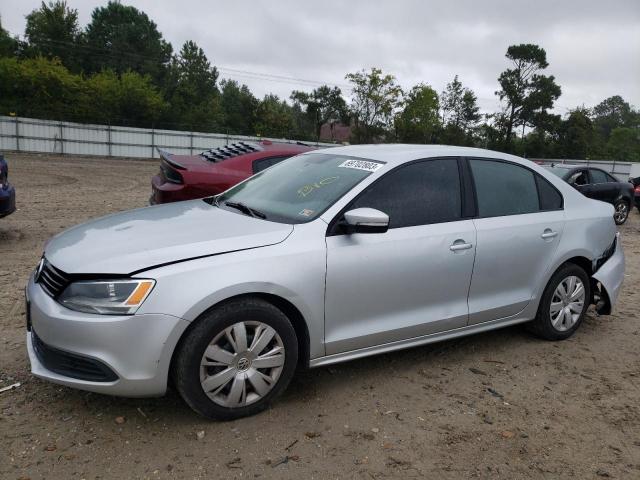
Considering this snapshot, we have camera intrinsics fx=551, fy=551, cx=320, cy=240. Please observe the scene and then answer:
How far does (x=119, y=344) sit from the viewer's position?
8.92 ft

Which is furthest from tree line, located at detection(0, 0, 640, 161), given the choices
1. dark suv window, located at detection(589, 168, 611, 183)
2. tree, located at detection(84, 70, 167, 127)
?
dark suv window, located at detection(589, 168, 611, 183)

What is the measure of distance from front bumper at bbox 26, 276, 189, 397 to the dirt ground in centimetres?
31

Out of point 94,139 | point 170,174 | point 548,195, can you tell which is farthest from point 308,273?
point 94,139

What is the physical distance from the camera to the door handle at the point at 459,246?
372 centimetres

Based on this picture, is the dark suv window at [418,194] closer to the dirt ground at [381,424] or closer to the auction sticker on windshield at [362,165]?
the auction sticker on windshield at [362,165]

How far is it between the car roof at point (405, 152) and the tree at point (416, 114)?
45.2 m

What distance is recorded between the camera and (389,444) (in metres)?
2.94

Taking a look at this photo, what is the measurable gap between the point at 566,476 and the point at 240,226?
2.19 metres

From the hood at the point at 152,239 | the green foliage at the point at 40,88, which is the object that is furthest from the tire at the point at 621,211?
the green foliage at the point at 40,88

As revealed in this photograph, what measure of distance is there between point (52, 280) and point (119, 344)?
1.95 feet

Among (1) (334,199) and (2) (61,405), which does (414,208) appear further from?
(2) (61,405)

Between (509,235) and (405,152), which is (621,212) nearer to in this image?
(509,235)

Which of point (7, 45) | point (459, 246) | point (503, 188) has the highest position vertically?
point (7, 45)

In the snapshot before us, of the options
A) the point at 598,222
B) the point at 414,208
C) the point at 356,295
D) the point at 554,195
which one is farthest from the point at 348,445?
the point at 598,222
